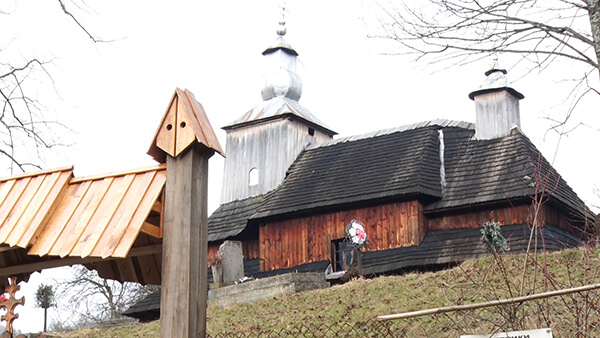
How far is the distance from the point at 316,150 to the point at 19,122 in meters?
19.0

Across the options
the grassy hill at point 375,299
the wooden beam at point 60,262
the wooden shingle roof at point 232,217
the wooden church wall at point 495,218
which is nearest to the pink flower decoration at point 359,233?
the wooden church wall at point 495,218

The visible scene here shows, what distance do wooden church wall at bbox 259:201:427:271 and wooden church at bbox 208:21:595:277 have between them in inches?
1.3

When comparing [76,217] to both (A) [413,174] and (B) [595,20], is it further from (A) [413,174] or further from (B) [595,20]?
(A) [413,174]

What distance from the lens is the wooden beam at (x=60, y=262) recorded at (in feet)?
20.9

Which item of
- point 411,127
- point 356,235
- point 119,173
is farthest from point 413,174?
point 119,173

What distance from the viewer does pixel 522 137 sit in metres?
26.3

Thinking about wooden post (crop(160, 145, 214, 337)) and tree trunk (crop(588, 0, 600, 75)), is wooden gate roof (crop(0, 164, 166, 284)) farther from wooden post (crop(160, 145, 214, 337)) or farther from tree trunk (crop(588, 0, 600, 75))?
tree trunk (crop(588, 0, 600, 75))

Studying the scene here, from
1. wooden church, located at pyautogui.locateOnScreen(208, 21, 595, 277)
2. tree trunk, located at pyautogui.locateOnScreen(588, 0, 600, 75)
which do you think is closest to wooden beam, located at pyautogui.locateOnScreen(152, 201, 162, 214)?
tree trunk, located at pyautogui.locateOnScreen(588, 0, 600, 75)

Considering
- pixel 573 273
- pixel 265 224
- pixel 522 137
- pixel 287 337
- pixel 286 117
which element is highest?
pixel 286 117

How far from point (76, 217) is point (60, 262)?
A: 0.44 meters

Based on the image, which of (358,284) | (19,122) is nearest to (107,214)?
(19,122)

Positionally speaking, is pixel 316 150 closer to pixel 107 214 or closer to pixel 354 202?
pixel 354 202

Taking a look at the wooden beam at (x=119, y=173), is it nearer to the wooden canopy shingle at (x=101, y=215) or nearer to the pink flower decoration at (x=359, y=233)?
the wooden canopy shingle at (x=101, y=215)

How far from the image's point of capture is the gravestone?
74.1 ft
